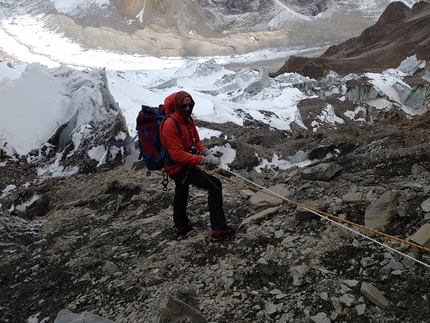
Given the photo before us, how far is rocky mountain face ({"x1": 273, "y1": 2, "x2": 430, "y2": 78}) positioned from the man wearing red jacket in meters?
27.0

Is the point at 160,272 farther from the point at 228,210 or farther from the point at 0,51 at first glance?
the point at 0,51

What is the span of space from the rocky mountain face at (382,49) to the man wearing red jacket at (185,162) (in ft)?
88.6

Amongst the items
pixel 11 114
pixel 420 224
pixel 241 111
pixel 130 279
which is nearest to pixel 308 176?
pixel 420 224

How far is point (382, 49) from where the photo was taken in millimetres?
32750

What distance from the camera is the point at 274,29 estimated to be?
221 feet

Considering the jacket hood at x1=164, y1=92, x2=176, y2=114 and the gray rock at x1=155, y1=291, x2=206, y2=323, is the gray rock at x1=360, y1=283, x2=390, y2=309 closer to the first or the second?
the gray rock at x1=155, y1=291, x2=206, y2=323

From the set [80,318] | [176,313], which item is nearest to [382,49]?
[176,313]

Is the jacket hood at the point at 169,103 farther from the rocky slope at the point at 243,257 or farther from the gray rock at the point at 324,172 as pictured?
the gray rock at the point at 324,172

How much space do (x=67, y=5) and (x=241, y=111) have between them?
5161 cm

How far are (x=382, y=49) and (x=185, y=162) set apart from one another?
115 feet

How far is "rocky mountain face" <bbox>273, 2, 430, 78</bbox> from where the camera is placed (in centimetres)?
2930

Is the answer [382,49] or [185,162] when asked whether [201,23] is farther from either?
[185,162]

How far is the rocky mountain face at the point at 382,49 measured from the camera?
2930 cm

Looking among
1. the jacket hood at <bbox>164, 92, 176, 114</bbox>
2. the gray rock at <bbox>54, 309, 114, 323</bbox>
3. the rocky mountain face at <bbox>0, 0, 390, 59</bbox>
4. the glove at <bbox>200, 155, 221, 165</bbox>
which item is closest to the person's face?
the jacket hood at <bbox>164, 92, 176, 114</bbox>
